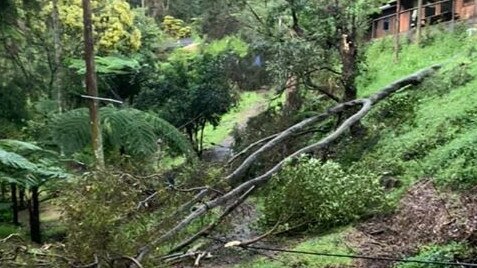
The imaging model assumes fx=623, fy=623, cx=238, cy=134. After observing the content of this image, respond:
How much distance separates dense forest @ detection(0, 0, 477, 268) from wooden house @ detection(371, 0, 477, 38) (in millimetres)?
362

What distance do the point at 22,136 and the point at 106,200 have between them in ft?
23.6

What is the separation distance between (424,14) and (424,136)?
40.3 feet

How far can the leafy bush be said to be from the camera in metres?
9.31

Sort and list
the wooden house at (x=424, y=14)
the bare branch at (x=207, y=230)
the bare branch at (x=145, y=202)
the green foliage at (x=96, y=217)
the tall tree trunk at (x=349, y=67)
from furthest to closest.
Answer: the wooden house at (x=424, y=14)
the tall tree trunk at (x=349, y=67)
the bare branch at (x=207, y=230)
the bare branch at (x=145, y=202)
the green foliage at (x=96, y=217)

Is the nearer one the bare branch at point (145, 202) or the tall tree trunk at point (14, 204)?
the bare branch at point (145, 202)

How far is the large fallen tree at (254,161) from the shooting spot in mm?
7965

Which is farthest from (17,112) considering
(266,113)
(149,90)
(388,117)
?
(388,117)

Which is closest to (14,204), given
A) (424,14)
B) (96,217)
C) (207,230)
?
(207,230)

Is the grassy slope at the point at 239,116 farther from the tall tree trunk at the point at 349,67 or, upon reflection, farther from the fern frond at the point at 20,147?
the fern frond at the point at 20,147

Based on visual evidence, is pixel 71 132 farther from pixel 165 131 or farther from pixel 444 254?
pixel 444 254

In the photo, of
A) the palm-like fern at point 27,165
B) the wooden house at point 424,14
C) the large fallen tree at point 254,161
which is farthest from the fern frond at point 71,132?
the wooden house at point 424,14

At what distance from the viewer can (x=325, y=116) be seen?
12969 millimetres

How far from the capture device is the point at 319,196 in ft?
30.7

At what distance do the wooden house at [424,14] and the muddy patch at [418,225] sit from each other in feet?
32.9
